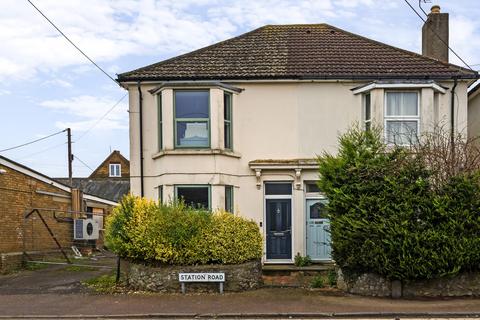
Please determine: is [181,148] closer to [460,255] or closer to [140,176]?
[140,176]

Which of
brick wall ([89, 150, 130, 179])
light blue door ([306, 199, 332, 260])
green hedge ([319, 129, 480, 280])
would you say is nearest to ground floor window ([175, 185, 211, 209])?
light blue door ([306, 199, 332, 260])

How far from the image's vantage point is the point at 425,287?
11.8 metres

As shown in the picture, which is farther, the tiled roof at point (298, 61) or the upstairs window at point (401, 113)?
the tiled roof at point (298, 61)

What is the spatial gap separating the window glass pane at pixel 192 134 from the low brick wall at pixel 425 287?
6.49 meters

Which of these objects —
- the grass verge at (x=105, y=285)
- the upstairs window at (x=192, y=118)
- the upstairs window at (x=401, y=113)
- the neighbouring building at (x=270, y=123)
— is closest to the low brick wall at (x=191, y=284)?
the grass verge at (x=105, y=285)

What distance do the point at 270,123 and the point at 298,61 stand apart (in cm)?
242

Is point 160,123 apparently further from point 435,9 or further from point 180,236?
point 435,9

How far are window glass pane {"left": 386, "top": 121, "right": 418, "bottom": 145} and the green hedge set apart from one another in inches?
140

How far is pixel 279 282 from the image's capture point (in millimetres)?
13977

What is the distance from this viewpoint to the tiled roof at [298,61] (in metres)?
16.2

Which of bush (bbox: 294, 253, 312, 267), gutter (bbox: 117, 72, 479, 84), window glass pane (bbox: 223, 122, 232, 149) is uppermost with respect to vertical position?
gutter (bbox: 117, 72, 479, 84)

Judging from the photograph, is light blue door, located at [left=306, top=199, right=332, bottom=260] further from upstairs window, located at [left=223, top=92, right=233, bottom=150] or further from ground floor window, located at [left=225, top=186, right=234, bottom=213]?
upstairs window, located at [left=223, top=92, right=233, bottom=150]

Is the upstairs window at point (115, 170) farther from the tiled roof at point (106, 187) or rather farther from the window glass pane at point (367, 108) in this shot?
the window glass pane at point (367, 108)

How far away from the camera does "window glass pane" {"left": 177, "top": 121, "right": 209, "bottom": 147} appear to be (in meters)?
16.0
